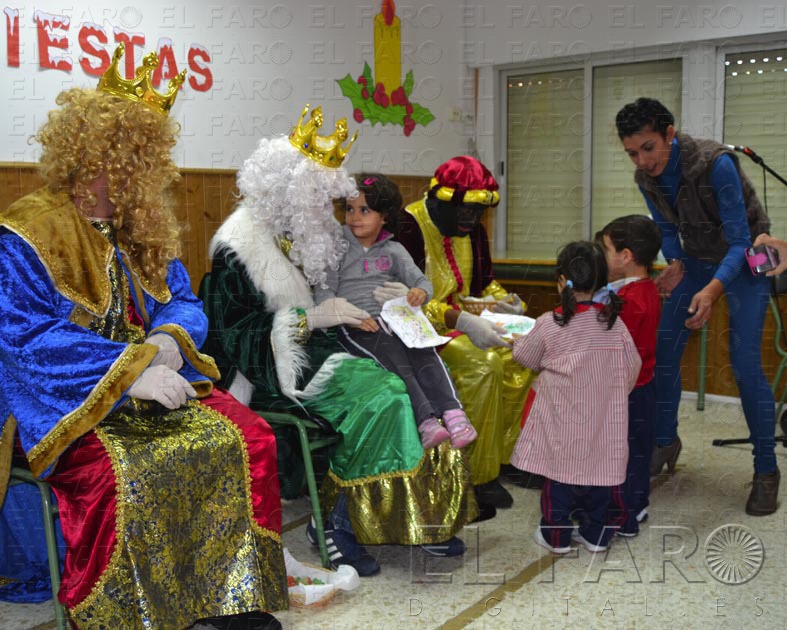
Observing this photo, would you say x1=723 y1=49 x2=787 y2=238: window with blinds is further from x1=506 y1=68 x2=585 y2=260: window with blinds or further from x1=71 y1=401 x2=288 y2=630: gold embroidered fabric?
x1=71 y1=401 x2=288 y2=630: gold embroidered fabric

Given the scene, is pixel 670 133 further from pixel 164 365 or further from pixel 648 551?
pixel 164 365

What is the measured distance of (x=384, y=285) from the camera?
2.87 metres

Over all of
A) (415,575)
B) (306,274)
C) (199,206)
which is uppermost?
(199,206)

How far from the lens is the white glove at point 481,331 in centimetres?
309

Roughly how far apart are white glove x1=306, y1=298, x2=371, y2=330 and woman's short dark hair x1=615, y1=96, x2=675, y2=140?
129 centimetres

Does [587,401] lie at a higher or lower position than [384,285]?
lower

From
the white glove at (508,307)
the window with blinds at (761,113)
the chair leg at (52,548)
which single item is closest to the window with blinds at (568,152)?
the window with blinds at (761,113)

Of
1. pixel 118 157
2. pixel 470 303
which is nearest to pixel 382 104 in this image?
pixel 470 303

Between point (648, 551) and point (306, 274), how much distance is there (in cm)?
152

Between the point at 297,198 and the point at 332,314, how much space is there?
42 centimetres

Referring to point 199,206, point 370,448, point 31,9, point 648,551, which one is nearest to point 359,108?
point 199,206

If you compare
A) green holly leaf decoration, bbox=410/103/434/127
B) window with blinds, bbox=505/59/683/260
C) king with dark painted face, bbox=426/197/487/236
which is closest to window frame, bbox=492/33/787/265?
window with blinds, bbox=505/59/683/260

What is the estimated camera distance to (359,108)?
460 centimetres

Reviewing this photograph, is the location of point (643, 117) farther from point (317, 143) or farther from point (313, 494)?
point (313, 494)
